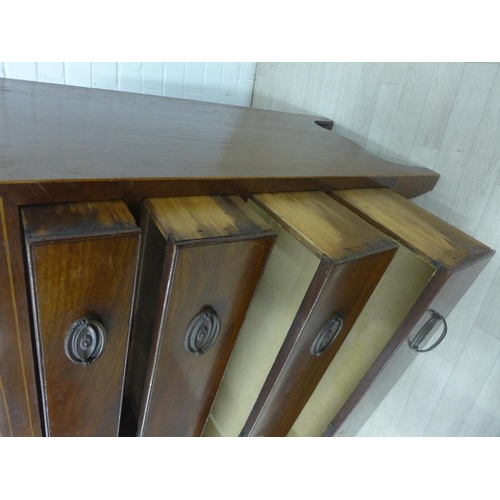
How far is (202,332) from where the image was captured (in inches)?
22.7

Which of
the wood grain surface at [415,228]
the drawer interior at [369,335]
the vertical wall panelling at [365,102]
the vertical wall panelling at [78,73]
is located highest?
the vertical wall panelling at [365,102]

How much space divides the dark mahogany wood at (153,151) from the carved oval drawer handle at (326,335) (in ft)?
0.73

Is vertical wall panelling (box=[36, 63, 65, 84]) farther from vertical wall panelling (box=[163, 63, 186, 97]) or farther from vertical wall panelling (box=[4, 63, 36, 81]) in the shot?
vertical wall panelling (box=[163, 63, 186, 97])

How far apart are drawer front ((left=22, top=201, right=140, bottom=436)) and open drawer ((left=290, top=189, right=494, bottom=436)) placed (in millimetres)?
392

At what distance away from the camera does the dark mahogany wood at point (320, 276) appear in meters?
0.51

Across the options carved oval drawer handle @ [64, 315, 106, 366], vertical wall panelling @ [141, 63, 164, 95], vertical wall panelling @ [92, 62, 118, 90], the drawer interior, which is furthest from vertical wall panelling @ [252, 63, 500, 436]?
carved oval drawer handle @ [64, 315, 106, 366]

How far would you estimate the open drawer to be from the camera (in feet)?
1.95

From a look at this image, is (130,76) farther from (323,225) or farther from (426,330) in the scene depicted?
(426,330)

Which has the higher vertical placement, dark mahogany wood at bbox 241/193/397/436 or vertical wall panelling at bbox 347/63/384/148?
vertical wall panelling at bbox 347/63/384/148

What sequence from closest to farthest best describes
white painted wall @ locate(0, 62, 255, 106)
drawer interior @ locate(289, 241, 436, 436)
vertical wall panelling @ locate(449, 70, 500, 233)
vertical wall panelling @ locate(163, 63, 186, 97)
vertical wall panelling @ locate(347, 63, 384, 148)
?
drawer interior @ locate(289, 241, 436, 436), vertical wall panelling @ locate(449, 70, 500, 233), vertical wall panelling @ locate(347, 63, 384, 148), white painted wall @ locate(0, 62, 255, 106), vertical wall panelling @ locate(163, 63, 186, 97)

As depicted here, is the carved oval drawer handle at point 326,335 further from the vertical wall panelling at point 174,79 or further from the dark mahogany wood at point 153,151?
the vertical wall panelling at point 174,79

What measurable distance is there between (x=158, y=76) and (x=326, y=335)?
962 mm

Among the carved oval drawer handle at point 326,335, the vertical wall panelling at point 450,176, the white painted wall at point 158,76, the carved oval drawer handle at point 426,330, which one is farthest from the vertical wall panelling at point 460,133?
the white painted wall at point 158,76

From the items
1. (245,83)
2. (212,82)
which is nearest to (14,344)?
(212,82)
